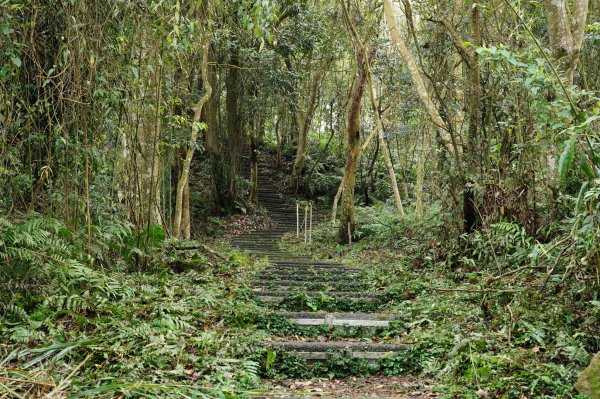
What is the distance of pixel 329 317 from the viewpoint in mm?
6238

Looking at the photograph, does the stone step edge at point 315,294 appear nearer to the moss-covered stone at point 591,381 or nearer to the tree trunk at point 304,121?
the moss-covered stone at point 591,381

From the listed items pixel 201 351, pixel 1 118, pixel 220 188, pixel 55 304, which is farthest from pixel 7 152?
pixel 220 188

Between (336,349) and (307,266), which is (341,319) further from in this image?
(307,266)

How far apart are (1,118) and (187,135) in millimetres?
9020

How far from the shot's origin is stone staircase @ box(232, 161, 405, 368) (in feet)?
17.5

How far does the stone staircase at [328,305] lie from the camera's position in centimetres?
535

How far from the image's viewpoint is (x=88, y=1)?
5.12 meters

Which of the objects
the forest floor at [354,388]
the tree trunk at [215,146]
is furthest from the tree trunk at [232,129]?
the forest floor at [354,388]

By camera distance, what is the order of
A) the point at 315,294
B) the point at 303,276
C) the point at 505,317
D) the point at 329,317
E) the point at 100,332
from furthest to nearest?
the point at 303,276 → the point at 315,294 → the point at 329,317 → the point at 505,317 → the point at 100,332

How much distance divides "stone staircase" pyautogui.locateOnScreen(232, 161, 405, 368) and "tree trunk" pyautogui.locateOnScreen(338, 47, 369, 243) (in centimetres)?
330

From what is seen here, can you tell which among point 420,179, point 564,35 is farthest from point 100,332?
point 420,179

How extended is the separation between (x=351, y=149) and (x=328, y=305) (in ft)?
23.4

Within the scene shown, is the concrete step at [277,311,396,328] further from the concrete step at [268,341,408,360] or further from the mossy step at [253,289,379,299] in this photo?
the mossy step at [253,289,379,299]

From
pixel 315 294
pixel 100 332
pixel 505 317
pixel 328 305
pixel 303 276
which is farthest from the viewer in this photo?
pixel 303 276
